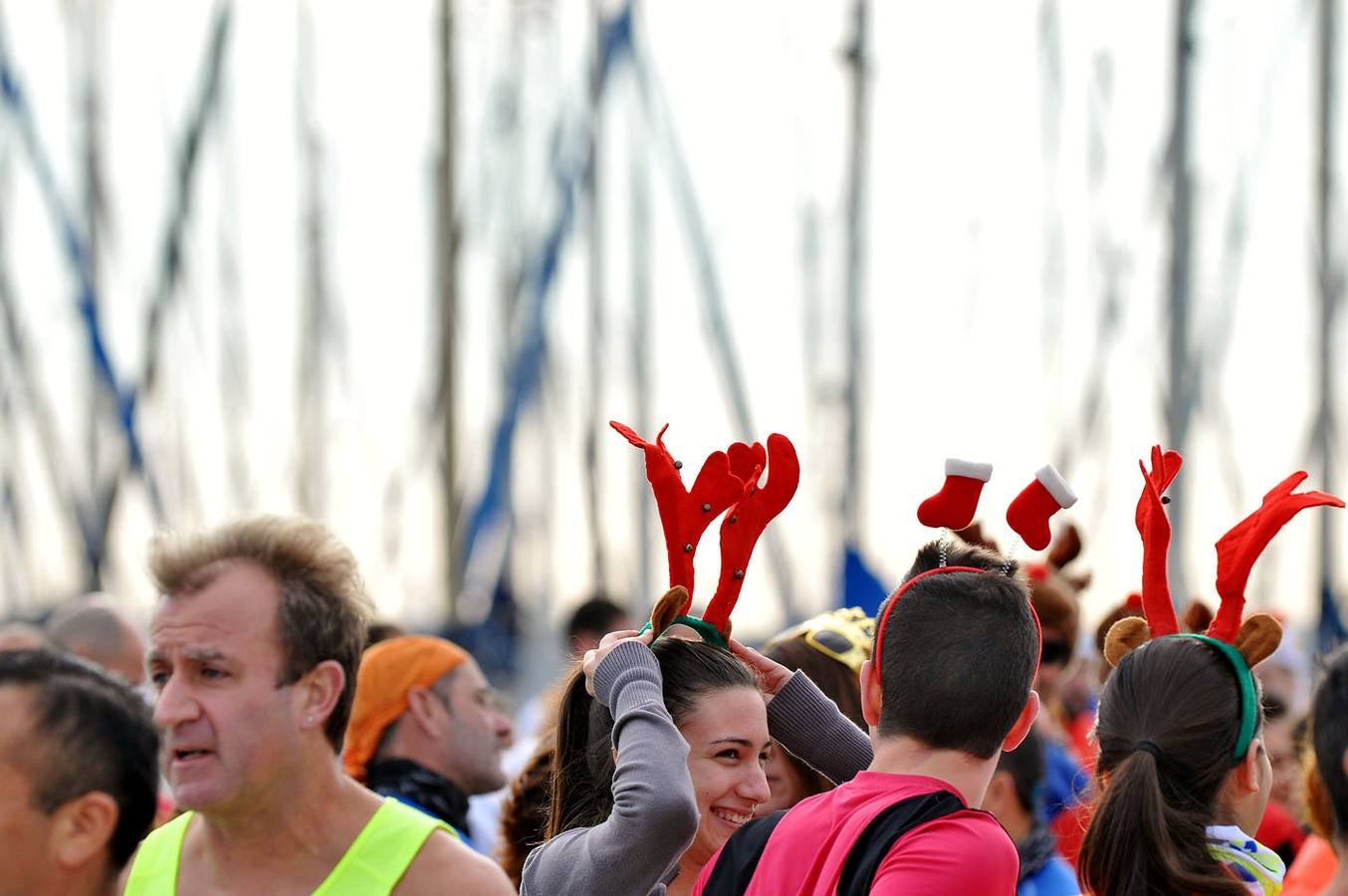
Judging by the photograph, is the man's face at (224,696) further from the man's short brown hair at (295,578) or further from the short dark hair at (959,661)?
the short dark hair at (959,661)

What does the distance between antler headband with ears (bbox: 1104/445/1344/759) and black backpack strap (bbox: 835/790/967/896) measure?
676 millimetres

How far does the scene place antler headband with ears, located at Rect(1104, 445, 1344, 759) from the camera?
3174 millimetres

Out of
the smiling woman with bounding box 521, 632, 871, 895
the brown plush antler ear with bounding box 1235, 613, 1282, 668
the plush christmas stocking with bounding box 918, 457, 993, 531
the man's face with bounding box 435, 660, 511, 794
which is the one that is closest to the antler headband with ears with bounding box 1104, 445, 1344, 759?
the brown plush antler ear with bounding box 1235, 613, 1282, 668

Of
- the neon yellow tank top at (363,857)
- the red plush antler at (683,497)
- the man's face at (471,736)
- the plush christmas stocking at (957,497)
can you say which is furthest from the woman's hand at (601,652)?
the man's face at (471,736)

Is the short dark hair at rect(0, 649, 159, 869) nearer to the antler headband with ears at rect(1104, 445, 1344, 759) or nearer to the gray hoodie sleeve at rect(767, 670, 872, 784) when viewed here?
the gray hoodie sleeve at rect(767, 670, 872, 784)

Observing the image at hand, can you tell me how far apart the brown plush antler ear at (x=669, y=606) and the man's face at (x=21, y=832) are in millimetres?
1111

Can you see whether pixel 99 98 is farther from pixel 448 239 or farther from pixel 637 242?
pixel 448 239

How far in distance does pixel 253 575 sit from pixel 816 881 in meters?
1.12

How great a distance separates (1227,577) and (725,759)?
3.18 feet

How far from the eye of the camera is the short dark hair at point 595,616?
8875mm

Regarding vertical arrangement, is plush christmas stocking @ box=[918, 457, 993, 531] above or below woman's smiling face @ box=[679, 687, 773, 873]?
above

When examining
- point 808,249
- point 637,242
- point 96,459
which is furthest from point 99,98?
point 808,249

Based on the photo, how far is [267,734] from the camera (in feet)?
10.1

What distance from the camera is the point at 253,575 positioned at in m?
3.18
